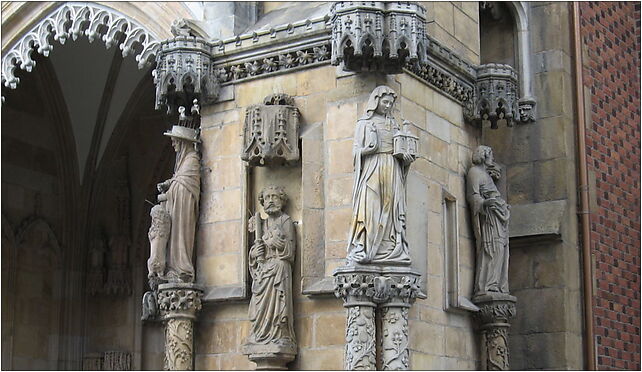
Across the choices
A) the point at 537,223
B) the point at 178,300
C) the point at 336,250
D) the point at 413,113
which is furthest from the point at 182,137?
the point at 537,223

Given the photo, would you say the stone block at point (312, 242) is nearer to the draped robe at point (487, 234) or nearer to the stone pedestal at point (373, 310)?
the stone pedestal at point (373, 310)

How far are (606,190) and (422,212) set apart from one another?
352 cm

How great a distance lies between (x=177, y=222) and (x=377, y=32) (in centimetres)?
225

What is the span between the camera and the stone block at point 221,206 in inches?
406

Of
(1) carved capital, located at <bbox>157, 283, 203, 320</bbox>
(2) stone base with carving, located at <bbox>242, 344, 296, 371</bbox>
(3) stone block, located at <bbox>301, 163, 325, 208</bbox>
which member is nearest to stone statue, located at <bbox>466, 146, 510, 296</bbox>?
(3) stone block, located at <bbox>301, 163, 325, 208</bbox>

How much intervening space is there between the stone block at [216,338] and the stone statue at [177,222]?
1.36 ft

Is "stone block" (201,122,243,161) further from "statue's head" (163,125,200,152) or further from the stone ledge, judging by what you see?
the stone ledge

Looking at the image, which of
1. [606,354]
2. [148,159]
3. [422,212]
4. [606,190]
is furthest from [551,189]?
[148,159]

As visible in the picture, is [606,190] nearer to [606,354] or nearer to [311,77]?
[606,354]

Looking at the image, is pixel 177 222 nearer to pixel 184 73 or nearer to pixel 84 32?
pixel 184 73

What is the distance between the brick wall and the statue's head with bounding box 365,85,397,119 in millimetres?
3754

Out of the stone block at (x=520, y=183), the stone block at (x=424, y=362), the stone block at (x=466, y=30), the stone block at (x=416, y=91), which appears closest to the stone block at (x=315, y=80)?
the stone block at (x=416, y=91)

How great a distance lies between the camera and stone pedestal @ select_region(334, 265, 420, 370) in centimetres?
914

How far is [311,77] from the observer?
402 inches
